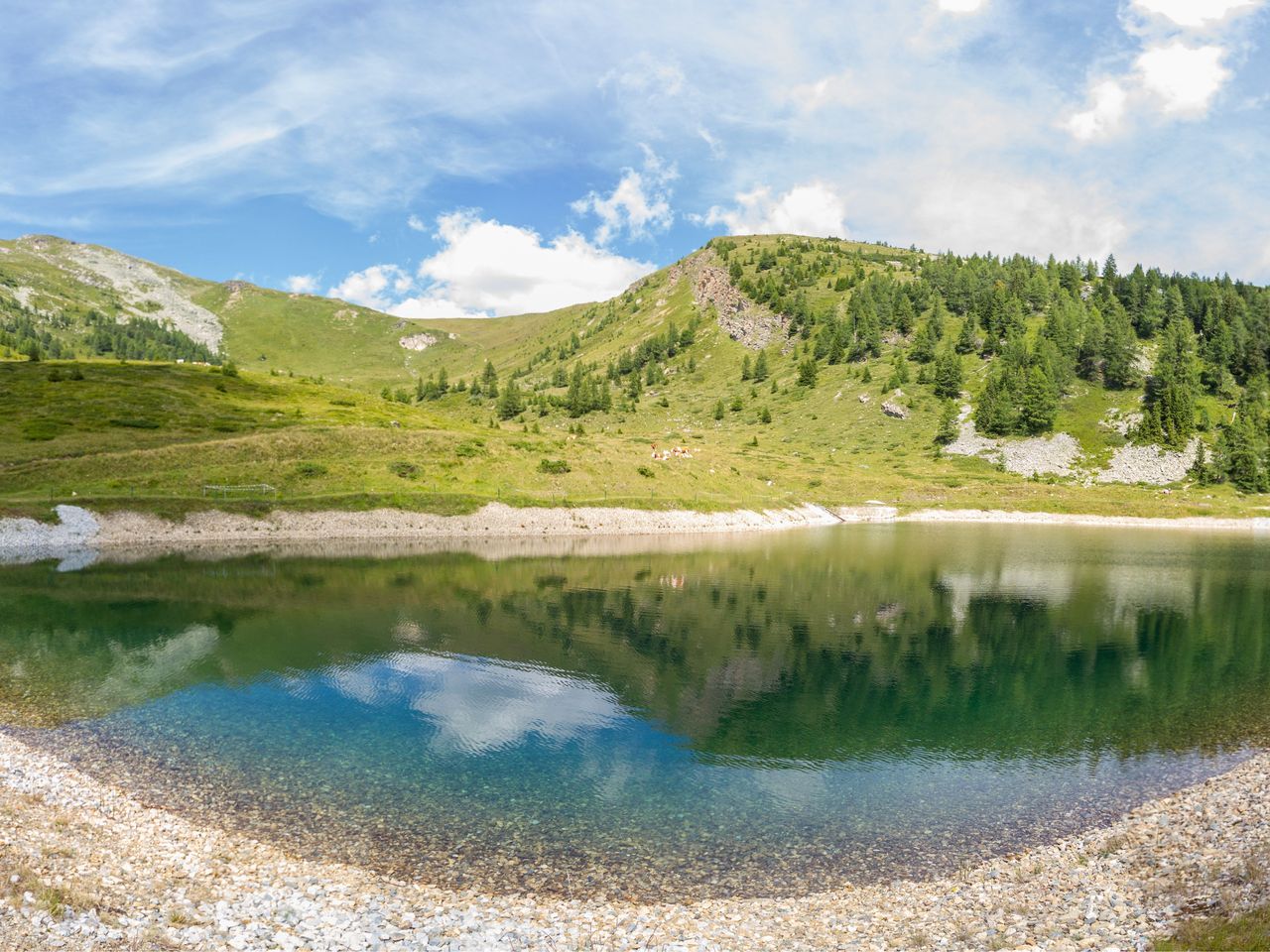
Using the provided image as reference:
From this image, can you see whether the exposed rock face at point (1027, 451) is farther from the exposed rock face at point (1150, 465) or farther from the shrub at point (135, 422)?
the shrub at point (135, 422)

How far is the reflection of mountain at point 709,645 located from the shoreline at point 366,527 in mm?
12208

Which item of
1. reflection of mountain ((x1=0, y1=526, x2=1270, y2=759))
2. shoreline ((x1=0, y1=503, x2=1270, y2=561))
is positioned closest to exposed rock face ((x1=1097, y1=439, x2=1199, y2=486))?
shoreline ((x1=0, y1=503, x2=1270, y2=561))

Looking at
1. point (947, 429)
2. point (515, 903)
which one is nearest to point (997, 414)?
point (947, 429)

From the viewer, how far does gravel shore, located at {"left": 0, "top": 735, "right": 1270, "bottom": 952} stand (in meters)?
15.1

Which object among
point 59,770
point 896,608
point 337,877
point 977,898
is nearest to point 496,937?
point 337,877

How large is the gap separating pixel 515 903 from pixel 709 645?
93.5 ft

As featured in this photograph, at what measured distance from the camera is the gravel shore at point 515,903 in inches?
595

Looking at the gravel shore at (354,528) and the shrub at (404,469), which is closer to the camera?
the gravel shore at (354,528)

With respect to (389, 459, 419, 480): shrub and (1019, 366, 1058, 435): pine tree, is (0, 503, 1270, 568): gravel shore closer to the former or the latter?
(389, 459, 419, 480): shrub

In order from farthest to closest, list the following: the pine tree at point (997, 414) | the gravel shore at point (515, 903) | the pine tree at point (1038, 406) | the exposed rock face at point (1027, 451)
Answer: the pine tree at point (997, 414), the pine tree at point (1038, 406), the exposed rock face at point (1027, 451), the gravel shore at point (515, 903)

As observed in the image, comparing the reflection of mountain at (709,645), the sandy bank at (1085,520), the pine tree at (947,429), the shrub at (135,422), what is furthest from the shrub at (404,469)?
the pine tree at (947,429)

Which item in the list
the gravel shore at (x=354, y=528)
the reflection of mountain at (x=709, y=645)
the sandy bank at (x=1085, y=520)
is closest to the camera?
the reflection of mountain at (x=709, y=645)

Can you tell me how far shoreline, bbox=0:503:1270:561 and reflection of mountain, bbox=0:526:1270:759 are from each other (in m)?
12.2

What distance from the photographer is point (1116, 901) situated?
16.7m
